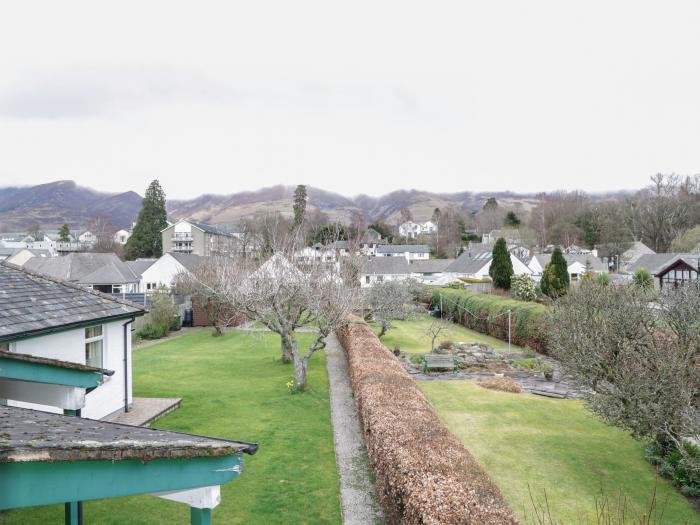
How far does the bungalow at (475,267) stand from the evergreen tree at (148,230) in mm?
47358

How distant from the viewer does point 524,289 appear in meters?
36.4

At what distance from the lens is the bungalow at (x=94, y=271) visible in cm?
4241

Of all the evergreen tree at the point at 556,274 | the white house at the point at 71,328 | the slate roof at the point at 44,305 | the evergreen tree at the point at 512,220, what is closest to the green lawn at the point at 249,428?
the white house at the point at 71,328

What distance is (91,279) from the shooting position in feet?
139

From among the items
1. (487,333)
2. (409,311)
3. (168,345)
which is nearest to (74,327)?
(168,345)

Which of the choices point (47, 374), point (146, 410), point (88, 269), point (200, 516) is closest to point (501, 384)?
point (146, 410)

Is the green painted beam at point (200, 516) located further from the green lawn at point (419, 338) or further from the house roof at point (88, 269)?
the house roof at point (88, 269)

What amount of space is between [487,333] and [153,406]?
2299 centimetres

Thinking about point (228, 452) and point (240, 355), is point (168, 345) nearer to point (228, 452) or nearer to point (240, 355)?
point (240, 355)

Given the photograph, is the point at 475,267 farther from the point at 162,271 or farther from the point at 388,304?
the point at 162,271

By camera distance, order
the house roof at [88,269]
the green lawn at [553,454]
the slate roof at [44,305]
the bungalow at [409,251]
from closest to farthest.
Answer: the green lawn at [553,454] → the slate roof at [44,305] → the house roof at [88,269] → the bungalow at [409,251]

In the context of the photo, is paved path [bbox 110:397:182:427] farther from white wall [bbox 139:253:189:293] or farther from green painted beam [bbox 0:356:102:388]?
white wall [bbox 139:253:189:293]

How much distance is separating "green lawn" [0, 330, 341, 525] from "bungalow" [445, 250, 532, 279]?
3863cm

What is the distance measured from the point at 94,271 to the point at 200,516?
4710 centimetres
